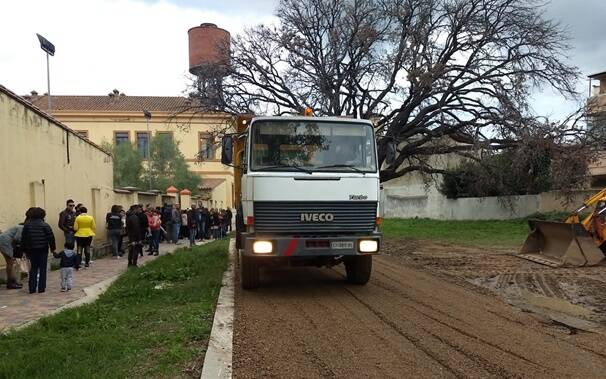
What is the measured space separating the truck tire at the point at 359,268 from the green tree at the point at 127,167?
101 ft

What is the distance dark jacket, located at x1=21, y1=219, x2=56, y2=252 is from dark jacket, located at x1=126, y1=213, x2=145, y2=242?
404 centimetres

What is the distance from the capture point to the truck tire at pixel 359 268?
9641mm

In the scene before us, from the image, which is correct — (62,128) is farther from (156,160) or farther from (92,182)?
(156,160)

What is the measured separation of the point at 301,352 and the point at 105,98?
57.2 meters

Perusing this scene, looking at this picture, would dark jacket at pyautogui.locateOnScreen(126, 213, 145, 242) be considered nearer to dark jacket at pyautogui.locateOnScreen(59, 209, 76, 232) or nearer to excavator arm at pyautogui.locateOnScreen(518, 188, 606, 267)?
dark jacket at pyautogui.locateOnScreen(59, 209, 76, 232)

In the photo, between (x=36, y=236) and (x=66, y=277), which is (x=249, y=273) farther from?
(x=36, y=236)

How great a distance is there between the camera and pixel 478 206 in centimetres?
2975

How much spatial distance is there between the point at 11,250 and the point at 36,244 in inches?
31.2

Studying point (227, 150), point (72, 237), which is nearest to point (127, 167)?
point (72, 237)

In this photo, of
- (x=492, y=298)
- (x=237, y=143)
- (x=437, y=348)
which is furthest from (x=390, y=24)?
(x=437, y=348)

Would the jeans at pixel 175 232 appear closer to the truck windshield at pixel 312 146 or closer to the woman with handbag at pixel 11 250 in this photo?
the woman with handbag at pixel 11 250

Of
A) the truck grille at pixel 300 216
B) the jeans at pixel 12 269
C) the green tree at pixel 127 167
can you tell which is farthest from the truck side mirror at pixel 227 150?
the green tree at pixel 127 167

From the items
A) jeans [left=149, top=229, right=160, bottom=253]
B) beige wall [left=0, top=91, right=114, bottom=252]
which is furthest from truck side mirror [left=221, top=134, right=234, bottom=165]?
jeans [left=149, top=229, right=160, bottom=253]

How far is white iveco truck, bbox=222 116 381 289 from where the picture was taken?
329 inches
